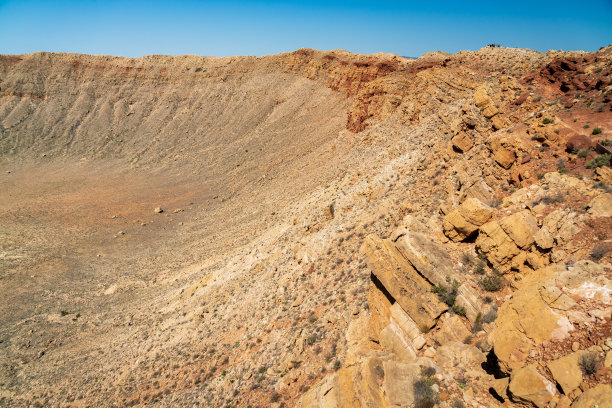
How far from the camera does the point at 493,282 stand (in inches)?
368

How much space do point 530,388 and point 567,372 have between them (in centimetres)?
69

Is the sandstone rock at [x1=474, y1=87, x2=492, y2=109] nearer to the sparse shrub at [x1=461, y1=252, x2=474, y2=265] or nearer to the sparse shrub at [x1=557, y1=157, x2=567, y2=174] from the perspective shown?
the sparse shrub at [x1=557, y1=157, x2=567, y2=174]

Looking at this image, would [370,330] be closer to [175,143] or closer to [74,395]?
[74,395]

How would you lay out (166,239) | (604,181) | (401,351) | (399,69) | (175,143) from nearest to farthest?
(401,351) → (604,181) → (166,239) → (399,69) → (175,143)

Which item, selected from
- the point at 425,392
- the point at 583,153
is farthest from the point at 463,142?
the point at 425,392

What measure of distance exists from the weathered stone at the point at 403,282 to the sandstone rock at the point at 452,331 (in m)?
0.29

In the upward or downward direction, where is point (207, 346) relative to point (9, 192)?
downward

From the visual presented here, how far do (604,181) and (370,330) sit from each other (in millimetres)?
7957

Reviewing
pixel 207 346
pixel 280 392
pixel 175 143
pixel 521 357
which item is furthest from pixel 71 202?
pixel 521 357

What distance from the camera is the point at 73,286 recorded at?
26594mm

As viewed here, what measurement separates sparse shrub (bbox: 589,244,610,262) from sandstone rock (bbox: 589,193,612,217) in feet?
4.09

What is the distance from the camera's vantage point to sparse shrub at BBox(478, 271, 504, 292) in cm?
928

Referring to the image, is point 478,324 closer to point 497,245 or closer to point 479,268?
point 479,268

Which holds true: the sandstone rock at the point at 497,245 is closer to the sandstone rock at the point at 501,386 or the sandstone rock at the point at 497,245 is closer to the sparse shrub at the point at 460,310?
the sparse shrub at the point at 460,310
